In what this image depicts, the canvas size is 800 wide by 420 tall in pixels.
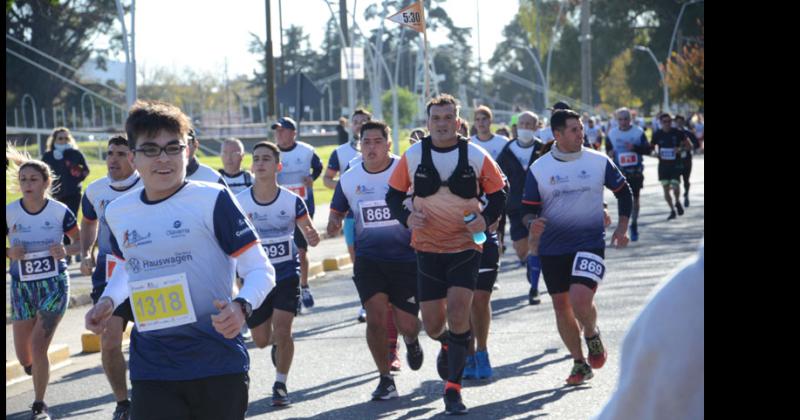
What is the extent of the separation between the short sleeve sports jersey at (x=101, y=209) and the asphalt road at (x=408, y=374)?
3.16 ft

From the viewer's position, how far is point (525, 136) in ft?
45.0

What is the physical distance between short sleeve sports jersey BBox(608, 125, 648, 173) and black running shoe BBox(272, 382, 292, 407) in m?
12.0

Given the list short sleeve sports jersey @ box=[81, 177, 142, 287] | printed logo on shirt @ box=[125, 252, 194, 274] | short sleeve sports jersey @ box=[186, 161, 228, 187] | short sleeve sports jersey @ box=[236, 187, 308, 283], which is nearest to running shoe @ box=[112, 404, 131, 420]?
short sleeve sports jersey @ box=[81, 177, 142, 287]

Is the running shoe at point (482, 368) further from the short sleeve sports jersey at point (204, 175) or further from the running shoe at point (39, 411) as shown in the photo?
the running shoe at point (39, 411)

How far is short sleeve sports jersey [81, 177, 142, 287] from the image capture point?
850cm

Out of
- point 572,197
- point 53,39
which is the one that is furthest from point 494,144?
point 53,39

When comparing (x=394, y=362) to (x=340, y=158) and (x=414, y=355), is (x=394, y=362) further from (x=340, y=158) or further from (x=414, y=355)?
(x=340, y=158)

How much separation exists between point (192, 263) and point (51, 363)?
6.01 m

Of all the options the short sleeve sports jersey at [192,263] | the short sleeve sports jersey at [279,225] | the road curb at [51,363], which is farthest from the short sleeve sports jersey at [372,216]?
the short sleeve sports jersey at [192,263]

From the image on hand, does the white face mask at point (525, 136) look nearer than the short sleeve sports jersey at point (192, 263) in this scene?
No

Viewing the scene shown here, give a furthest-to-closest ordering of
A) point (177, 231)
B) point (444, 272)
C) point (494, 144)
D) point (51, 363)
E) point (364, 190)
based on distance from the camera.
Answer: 1. point (494, 144)
2. point (51, 363)
3. point (364, 190)
4. point (444, 272)
5. point (177, 231)

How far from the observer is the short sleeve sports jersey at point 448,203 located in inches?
318
